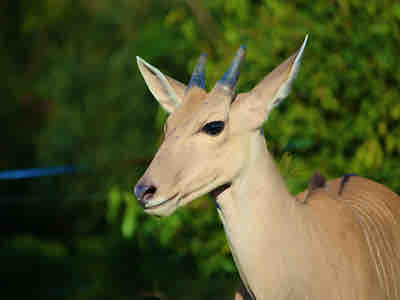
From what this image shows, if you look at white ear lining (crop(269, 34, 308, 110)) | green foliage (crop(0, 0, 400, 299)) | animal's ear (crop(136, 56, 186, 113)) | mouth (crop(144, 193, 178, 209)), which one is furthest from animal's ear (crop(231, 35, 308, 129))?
green foliage (crop(0, 0, 400, 299))

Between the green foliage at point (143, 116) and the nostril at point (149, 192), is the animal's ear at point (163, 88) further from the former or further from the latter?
the green foliage at point (143, 116)

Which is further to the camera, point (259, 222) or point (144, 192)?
point (259, 222)

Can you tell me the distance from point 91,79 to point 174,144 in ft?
33.0

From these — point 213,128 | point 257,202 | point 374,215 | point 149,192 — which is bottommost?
point 374,215

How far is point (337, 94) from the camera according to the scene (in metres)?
5.39

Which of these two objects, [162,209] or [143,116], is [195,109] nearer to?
[162,209]

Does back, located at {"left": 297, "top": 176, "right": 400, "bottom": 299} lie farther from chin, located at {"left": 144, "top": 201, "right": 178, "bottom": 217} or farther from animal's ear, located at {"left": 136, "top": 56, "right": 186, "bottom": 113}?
animal's ear, located at {"left": 136, "top": 56, "right": 186, "bottom": 113}

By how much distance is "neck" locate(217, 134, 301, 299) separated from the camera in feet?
7.90

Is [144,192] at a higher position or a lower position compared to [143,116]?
lower

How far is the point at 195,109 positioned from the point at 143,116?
24.5 ft

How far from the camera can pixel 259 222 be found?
2441 millimetres

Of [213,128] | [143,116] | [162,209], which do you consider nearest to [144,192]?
[162,209]

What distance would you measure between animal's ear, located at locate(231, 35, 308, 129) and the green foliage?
3.09 ft

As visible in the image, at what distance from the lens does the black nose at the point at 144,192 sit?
2264mm
